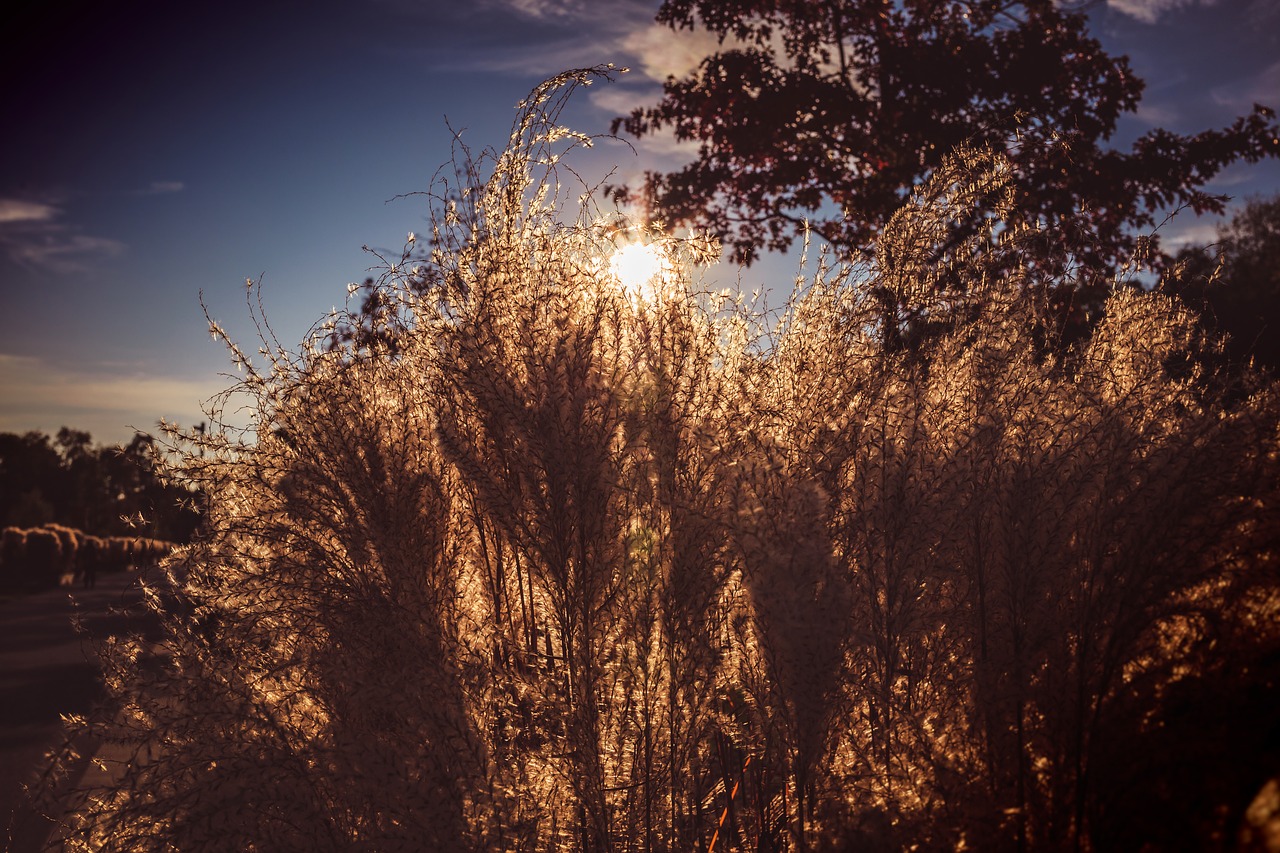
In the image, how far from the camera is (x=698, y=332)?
10.8ft

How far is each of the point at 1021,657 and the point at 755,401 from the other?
1323 mm

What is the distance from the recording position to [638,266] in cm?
339

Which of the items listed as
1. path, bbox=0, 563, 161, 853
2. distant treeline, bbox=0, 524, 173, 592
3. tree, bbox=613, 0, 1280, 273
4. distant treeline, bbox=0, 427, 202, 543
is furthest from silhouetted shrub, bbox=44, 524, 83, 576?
tree, bbox=613, 0, 1280, 273

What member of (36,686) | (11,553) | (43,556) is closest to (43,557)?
(43,556)

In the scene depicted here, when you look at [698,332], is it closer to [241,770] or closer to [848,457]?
[848,457]

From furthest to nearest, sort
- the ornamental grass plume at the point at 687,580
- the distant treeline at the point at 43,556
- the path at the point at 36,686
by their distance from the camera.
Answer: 1. the distant treeline at the point at 43,556
2. the path at the point at 36,686
3. the ornamental grass plume at the point at 687,580

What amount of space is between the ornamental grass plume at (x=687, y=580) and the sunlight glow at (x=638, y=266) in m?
0.04

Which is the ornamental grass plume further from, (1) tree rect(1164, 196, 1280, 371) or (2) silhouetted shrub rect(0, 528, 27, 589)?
(2) silhouetted shrub rect(0, 528, 27, 589)

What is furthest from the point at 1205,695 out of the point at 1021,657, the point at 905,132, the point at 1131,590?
the point at 905,132

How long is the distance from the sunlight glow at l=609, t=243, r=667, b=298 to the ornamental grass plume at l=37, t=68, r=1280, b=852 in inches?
1.5

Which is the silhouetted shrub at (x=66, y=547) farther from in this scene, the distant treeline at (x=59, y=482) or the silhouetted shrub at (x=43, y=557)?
the distant treeline at (x=59, y=482)

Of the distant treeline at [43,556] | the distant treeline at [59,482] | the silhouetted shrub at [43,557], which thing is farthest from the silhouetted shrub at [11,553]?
the distant treeline at [59,482]

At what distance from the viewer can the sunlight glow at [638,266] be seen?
3.30m

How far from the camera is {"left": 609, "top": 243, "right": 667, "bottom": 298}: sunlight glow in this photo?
10.8ft
